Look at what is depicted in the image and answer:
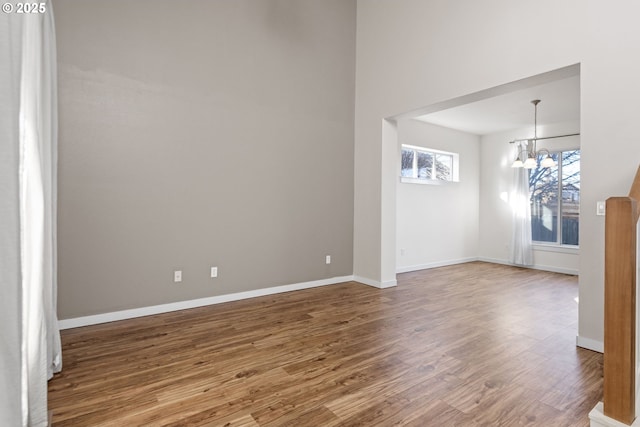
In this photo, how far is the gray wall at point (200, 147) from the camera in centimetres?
299

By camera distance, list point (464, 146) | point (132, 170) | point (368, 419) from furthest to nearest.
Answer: point (464, 146) → point (132, 170) → point (368, 419)

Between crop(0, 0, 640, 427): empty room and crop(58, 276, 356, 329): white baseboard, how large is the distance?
21mm

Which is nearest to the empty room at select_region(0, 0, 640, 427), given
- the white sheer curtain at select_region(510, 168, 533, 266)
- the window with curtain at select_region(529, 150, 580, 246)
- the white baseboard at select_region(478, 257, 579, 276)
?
the white baseboard at select_region(478, 257, 579, 276)

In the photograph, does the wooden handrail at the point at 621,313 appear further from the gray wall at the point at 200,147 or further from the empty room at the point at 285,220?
the gray wall at the point at 200,147

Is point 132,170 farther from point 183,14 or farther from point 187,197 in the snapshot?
point 183,14

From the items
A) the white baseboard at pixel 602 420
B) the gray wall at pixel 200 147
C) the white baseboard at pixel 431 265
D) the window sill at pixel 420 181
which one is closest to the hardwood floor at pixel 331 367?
the white baseboard at pixel 602 420

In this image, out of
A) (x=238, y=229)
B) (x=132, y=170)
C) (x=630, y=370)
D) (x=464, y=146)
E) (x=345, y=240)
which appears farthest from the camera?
(x=464, y=146)

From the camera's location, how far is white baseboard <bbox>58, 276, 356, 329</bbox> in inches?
118

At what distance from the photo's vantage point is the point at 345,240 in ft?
15.9

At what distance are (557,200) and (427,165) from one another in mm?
2641

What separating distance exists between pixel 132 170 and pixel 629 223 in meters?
3.80

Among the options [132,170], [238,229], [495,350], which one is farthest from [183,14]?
[495,350]

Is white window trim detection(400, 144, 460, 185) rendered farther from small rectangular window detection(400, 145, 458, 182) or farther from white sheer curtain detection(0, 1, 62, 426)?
white sheer curtain detection(0, 1, 62, 426)

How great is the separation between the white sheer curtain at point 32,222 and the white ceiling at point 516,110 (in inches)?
192
